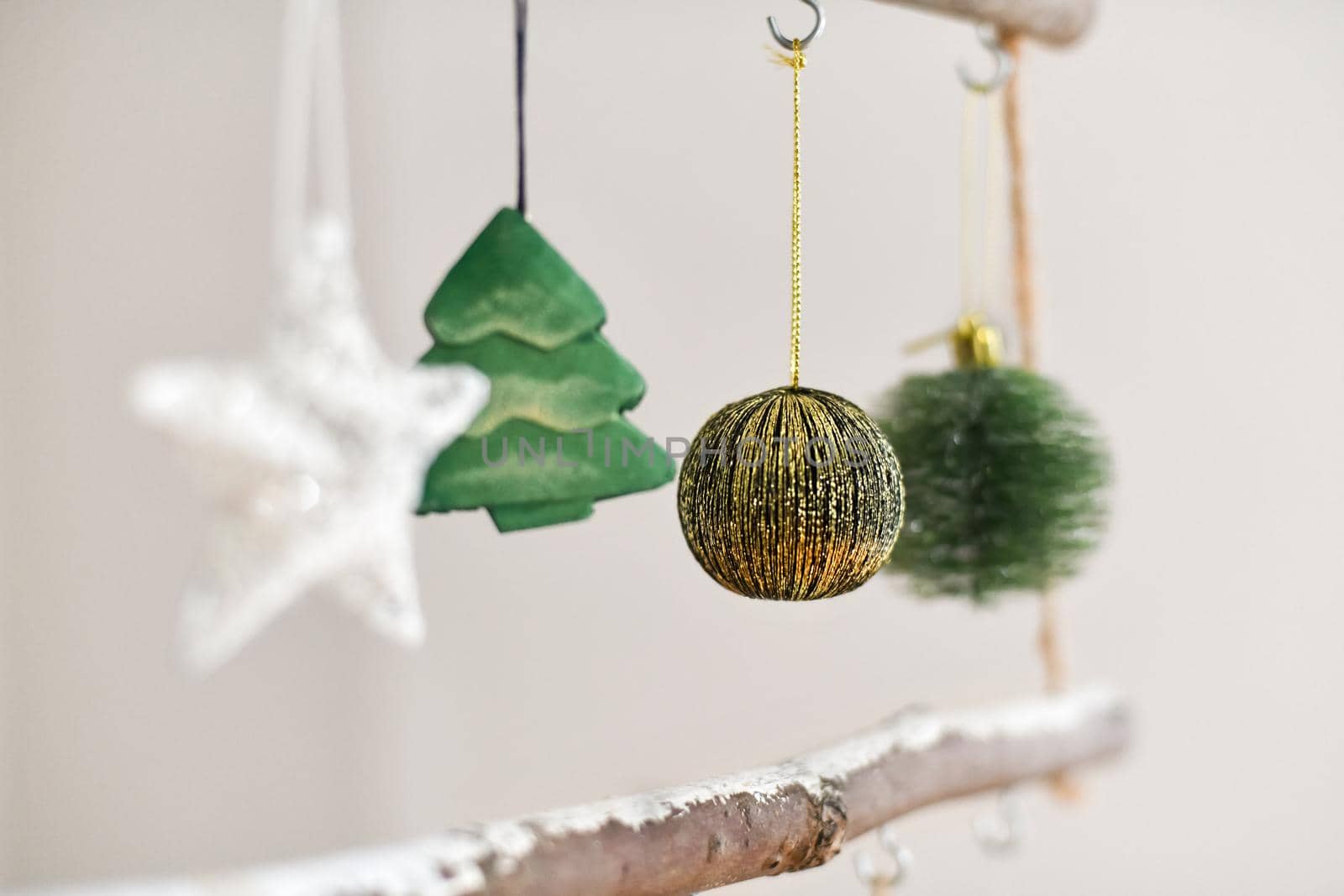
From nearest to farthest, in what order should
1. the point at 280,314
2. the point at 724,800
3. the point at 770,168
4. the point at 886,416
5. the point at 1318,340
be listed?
the point at 280,314, the point at 724,800, the point at 886,416, the point at 1318,340, the point at 770,168

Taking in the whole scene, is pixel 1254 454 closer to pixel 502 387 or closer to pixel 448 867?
pixel 502 387

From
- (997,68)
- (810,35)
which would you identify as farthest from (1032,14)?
(810,35)

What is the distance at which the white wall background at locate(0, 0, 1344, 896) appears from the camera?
1.51 m

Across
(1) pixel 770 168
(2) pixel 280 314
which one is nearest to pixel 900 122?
(1) pixel 770 168

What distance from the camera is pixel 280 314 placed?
2.02 feet

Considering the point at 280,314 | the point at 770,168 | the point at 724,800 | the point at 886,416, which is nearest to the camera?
the point at 280,314

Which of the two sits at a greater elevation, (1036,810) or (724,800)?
(724,800)

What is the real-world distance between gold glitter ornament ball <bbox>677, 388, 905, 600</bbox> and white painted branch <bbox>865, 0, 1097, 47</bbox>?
0.38 metres

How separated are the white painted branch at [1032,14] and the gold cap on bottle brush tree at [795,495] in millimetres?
271

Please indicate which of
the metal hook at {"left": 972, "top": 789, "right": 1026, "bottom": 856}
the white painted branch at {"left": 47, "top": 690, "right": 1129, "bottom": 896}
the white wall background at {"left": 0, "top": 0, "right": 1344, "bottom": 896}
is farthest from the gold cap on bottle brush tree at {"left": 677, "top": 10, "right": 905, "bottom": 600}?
the white wall background at {"left": 0, "top": 0, "right": 1344, "bottom": 896}

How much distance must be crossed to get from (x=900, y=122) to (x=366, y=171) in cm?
68

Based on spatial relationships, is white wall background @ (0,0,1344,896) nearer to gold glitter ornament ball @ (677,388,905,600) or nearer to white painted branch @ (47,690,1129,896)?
white painted branch @ (47,690,1129,896)

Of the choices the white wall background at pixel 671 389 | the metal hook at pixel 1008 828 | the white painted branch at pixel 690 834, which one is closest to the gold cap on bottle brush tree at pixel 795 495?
the white painted branch at pixel 690 834

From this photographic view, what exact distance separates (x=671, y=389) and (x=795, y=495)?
87 cm
